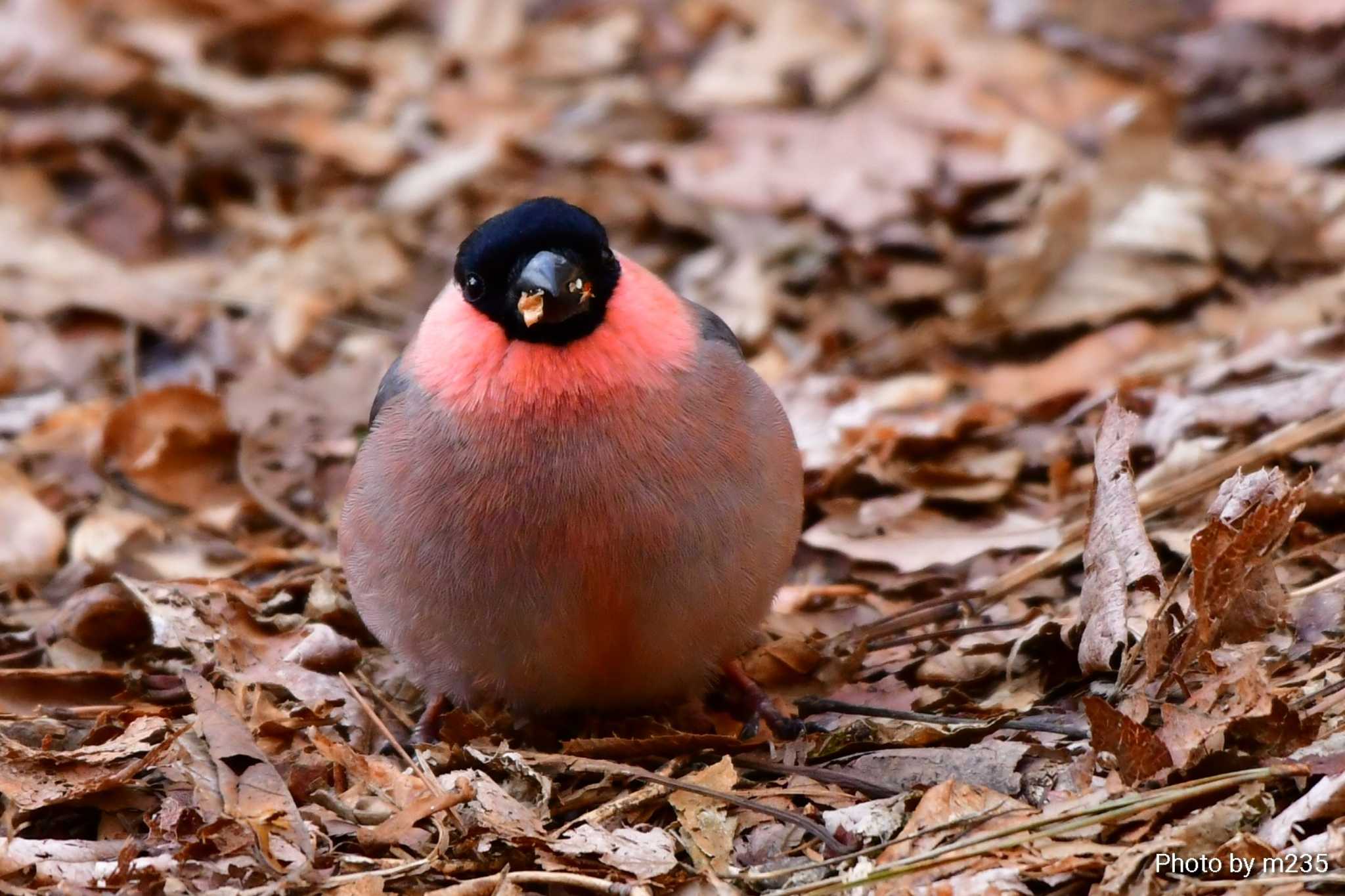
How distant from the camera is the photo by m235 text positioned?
3.18m

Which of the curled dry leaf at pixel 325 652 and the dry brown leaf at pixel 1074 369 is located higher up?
the dry brown leaf at pixel 1074 369

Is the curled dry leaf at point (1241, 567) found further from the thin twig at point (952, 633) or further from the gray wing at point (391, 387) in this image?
the gray wing at point (391, 387)

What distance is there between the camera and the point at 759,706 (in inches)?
179

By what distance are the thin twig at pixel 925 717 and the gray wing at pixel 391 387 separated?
1396 millimetres

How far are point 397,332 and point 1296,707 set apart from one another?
451cm

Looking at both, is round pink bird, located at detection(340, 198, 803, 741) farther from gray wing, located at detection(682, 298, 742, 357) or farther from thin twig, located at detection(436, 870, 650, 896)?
thin twig, located at detection(436, 870, 650, 896)

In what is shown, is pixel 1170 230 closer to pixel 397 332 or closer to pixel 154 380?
pixel 397 332

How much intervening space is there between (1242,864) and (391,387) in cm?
248

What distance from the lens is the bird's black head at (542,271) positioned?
3.99m

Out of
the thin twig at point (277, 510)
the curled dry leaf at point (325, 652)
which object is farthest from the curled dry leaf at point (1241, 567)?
the thin twig at point (277, 510)

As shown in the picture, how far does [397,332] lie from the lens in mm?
7223

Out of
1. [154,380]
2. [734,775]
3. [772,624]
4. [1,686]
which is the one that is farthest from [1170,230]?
[1,686]

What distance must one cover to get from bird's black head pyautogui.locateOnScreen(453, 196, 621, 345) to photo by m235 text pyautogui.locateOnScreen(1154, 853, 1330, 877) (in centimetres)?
184

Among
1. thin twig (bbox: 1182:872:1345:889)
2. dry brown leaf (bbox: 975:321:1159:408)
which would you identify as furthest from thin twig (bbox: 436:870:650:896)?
dry brown leaf (bbox: 975:321:1159:408)
